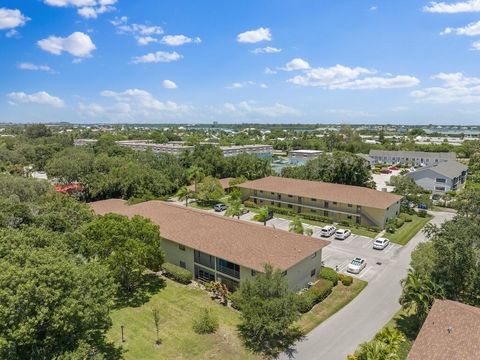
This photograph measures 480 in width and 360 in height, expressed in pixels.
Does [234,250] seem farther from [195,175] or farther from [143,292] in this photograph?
[195,175]

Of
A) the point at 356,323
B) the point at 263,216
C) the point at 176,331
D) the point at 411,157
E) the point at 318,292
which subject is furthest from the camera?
the point at 411,157

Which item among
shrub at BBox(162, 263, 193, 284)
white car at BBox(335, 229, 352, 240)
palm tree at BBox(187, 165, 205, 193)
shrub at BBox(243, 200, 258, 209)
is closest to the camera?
shrub at BBox(162, 263, 193, 284)

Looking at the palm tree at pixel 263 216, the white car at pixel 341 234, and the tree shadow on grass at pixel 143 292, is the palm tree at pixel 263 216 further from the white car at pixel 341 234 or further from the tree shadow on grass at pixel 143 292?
the tree shadow on grass at pixel 143 292

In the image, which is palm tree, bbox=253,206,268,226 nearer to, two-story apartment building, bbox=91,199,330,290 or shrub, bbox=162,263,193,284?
two-story apartment building, bbox=91,199,330,290

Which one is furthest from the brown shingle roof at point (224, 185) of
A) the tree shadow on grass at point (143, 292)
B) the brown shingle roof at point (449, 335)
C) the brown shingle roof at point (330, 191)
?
the brown shingle roof at point (449, 335)

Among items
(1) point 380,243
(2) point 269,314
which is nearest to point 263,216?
(1) point 380,243

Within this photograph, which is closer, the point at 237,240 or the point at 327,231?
the point at 237,240

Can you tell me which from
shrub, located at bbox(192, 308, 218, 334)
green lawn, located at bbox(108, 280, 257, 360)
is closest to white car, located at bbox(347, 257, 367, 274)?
green lawn, located at bbox(108, 280, 257, 360)
